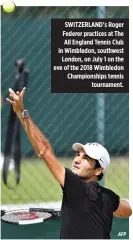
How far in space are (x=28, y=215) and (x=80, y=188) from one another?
10.0 ft

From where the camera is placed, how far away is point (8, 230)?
702cm

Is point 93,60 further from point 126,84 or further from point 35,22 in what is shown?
point 35,22

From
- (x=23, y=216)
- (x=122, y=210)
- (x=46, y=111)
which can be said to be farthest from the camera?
(x=46, y=111)

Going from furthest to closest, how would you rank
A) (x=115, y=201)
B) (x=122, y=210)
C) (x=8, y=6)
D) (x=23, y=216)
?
(x=23, y=216)
(x=8, y=6)
(x=122, y=210)
(x=115, y=201)

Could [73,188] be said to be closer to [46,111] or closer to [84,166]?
[84,166]

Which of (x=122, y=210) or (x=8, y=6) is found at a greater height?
(x=8, y=6)

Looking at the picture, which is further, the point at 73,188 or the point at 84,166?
the point at 84,166

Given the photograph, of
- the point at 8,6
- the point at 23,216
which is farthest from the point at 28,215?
the point at 8,6

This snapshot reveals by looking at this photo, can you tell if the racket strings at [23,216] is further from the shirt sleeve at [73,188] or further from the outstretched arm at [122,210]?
the shirt sleeve at [73,188]

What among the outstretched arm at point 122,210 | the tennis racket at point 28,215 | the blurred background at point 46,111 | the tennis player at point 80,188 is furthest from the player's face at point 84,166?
the blurred background at point 46,111

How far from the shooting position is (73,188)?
13.8 feet

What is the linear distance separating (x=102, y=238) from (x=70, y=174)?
0.55 meters
